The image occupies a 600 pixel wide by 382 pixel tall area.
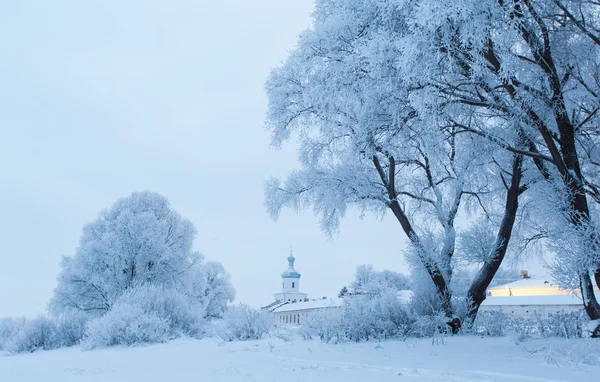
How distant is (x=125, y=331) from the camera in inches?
400

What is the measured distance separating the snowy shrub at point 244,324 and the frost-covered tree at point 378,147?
353 centimetres

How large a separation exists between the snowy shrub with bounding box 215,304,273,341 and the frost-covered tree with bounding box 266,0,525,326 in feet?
11.6

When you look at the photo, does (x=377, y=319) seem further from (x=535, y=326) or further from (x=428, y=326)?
(x=535, y=326)

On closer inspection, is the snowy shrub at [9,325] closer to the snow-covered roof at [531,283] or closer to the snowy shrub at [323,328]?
the snowy shrub at [323,328]

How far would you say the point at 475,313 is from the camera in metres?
11.1

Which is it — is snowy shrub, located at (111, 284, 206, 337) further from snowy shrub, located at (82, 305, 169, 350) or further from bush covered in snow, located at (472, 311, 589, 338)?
bush covered in snow, located at (472, 311, 589, 338)

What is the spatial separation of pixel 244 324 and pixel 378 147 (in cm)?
519

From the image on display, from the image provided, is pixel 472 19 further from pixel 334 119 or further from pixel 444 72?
pixel 334 119

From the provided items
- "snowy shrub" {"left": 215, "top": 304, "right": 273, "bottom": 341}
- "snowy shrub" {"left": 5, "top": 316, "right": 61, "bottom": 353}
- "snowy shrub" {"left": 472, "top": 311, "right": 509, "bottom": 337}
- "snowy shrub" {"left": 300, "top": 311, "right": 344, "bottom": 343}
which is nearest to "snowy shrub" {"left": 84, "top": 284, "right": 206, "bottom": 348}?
"snowy shrub" {"left": 215, "top": 304, "right": 273, "bottom": 341}

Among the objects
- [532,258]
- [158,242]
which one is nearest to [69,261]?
[158,242]

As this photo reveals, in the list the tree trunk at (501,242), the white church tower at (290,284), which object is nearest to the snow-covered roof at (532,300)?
the tree trunk at (501,242)

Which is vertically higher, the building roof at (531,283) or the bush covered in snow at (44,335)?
the building roof at (531,283)

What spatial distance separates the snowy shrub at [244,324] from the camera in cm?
1064

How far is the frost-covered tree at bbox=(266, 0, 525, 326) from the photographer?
7906 mm
